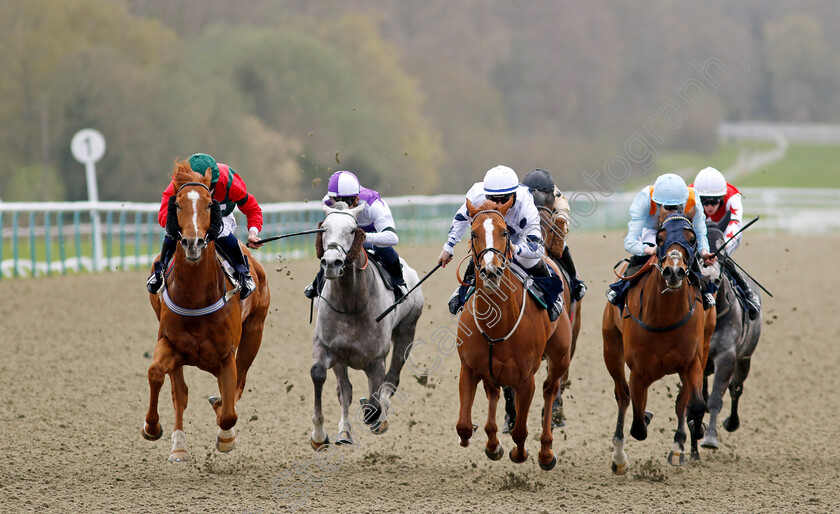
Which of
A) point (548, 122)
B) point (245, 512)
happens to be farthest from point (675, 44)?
point (245, 512)

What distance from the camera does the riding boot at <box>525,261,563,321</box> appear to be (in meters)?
6.62

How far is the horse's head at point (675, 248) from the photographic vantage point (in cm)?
611

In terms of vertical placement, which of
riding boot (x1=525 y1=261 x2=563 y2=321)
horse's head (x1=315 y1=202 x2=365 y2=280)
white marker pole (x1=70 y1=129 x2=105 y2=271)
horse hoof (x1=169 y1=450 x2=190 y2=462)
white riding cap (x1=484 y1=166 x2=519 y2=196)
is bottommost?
horse hoof (x1=169 y1=450 x2=190 y2=462)

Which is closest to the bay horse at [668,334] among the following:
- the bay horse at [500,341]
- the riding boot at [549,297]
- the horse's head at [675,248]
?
the horse's head at [675,248]

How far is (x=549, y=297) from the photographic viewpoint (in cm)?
666

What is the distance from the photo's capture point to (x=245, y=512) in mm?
5852

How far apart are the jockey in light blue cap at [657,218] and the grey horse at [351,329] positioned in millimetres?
1718

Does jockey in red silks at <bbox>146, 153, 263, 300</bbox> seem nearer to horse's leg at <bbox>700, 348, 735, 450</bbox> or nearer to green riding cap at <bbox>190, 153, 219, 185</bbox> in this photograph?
green riding cap at <bbox>190, 153, 219, 185</bbox>

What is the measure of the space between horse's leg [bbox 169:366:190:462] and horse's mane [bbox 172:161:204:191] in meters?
1.34

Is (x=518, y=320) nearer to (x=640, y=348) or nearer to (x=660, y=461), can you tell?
(x=640, y=348)

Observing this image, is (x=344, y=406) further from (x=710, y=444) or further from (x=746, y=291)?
(x=746, y=291)

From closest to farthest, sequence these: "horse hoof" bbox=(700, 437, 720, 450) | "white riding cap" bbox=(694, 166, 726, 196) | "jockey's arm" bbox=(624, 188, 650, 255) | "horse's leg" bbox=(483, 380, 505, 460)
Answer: "horse's leg" bbox=(483, 380, 505, 460), "jockey's arm" bbox=(624, 188, 650, 255), "horse hoof" bbox=(700, 437, 720, 450), "white riding cap" bbox=(694, 166, 726, 196)

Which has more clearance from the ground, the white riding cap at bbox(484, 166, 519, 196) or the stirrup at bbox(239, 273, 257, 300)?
the white riding cap at bbox(484, 166, 519, 196)

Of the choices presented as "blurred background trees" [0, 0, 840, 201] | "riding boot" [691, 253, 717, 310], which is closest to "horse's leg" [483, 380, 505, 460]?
"riding boot" [691, 253, 717, 310]
